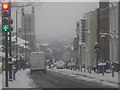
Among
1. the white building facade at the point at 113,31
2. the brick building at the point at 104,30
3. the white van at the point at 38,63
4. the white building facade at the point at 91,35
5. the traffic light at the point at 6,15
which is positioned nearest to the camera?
the traffic light at the point at 6,15

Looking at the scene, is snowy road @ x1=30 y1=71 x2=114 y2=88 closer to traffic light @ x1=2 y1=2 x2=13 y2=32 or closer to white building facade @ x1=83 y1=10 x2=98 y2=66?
traffic light @ x1=2 y1=2 x2=13 y2=32

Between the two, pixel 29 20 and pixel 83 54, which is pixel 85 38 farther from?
pixel 29 20

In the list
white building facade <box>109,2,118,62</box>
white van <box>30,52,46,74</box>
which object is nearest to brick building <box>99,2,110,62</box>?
white building facade <box>109,2,118,62</box>

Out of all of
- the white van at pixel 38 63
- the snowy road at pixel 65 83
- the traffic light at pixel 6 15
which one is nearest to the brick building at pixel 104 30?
the white van at pixel 38 63

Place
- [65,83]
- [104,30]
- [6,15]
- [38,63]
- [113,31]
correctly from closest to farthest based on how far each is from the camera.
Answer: [6,15] < [65,83] < [113,31] < [38,63] < [104,30]

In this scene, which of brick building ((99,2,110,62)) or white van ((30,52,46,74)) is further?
brick building ((99,2,110,62))

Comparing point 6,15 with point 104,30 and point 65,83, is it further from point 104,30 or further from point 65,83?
point 104,30

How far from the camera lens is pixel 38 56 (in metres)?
56.8

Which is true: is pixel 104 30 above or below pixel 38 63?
above

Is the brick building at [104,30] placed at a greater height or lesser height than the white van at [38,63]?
greater

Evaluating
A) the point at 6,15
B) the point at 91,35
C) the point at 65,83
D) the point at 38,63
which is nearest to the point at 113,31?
the point at 38,63

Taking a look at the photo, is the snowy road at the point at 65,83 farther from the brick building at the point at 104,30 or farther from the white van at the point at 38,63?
the brick building at the point at 104,30

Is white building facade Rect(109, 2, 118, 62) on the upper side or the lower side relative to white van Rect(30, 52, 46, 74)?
upper

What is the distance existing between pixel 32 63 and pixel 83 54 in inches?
1305
